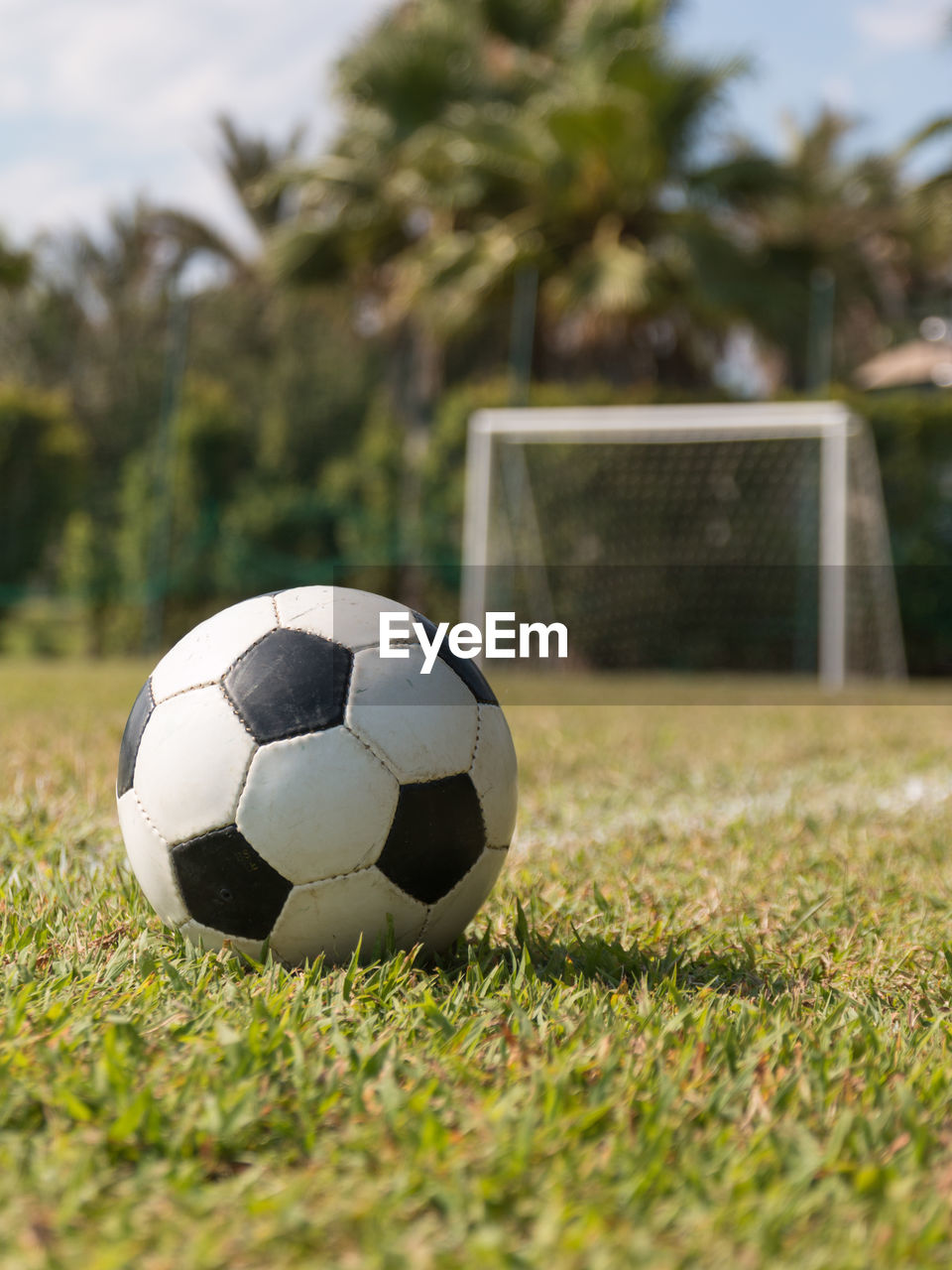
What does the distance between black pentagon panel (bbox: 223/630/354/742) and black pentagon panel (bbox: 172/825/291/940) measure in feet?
0.62

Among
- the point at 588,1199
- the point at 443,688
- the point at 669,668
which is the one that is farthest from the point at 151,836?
the point at 669,668

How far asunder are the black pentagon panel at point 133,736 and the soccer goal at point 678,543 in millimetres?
10329

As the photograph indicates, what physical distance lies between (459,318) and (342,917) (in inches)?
581

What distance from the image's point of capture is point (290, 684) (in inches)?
82.2

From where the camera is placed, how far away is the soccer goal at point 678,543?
12.8m

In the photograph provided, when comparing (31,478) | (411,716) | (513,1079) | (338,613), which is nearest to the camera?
(513,1079)

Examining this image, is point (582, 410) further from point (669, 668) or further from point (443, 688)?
point (443, 688)

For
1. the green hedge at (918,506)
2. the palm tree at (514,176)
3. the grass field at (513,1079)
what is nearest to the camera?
the grass field at (513,1079)

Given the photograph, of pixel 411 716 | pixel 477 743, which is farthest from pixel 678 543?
pixel 411 716

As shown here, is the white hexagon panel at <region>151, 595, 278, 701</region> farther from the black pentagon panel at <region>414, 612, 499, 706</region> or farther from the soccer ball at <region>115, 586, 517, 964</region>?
the black pentagon panel at <region>414, 612, 499, 706</region>

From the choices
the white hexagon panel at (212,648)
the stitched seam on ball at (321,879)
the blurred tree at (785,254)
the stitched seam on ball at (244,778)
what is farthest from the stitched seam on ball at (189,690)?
the blurred tree at (785,254)

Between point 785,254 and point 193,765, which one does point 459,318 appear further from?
point 193,765

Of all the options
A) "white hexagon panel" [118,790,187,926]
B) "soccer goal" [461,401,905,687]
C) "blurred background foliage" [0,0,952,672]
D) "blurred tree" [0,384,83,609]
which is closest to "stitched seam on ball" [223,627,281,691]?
"white hexagon panel" [118,790,187,926]

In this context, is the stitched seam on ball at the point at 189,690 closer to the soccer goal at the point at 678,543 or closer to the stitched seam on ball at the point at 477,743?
the stitched seam on ball at the point at 477,743
